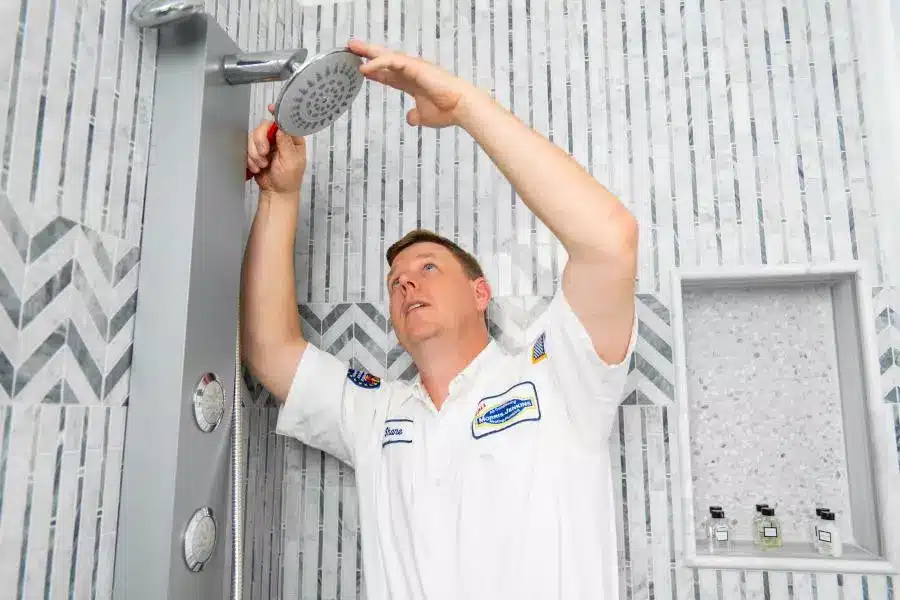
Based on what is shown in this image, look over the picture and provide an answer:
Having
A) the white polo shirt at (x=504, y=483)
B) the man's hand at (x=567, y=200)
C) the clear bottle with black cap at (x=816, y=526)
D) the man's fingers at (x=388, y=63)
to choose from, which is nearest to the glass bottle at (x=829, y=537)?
the clear bottle with black cap at (x=816, y=526)

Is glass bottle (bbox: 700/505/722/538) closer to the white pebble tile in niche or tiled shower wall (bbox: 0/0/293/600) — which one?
the white pebble tile in niche

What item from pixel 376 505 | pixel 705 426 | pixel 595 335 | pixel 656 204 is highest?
pixel 656 204

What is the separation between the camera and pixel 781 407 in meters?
1.41

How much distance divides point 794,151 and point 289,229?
1.04 meters

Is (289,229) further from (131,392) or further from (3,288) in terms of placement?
(3,288)

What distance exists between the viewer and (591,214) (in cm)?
96

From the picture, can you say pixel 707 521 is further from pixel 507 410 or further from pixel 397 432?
pixel 397 432

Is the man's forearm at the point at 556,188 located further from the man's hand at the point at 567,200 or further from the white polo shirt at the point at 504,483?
the white polo shirt at the point at 504,483

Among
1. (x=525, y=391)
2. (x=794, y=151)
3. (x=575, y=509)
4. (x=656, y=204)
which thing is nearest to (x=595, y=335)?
(x=525, y=391)

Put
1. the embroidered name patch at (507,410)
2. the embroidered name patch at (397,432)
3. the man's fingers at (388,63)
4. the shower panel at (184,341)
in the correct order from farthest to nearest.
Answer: the embroidered name patch at (397,432), the embroidered name patch at (507,410), the man's fingers at (388,63), the shower panel at (184,341)

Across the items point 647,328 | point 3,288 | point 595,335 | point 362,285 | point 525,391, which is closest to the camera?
point 3,288

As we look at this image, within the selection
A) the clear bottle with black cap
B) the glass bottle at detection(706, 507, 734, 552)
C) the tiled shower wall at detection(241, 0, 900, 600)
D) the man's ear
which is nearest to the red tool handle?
the tiled shower wall at detection(241, 0, 900, 600)

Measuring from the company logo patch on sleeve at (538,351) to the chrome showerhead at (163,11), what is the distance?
698 mm

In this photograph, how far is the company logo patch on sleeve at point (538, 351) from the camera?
1.13 m
